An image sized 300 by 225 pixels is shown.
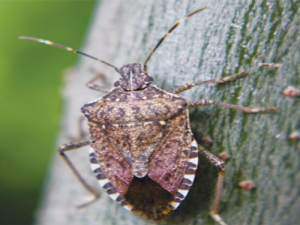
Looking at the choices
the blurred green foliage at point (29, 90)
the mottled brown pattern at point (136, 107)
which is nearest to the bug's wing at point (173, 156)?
the mottled brown pattern at point (136, 107)

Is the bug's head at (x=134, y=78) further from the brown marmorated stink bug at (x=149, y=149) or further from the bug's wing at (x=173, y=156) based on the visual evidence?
the bug's wing at (x=173, y=156)

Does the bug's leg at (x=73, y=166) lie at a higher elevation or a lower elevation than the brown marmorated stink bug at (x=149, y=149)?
lower

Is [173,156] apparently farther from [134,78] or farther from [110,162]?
[134,78]

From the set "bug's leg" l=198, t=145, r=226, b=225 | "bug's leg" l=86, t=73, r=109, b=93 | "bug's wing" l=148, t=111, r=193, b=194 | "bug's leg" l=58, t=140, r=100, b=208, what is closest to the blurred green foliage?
"bug's leg" l=86, t=73, r=109, b=93

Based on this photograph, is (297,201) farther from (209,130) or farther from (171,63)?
(171,63)

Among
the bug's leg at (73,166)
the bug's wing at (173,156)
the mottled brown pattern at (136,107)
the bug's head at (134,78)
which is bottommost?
the bug's leg at (73,166)

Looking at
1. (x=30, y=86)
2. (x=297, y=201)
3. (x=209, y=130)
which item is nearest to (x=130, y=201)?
(x=209, y=130)

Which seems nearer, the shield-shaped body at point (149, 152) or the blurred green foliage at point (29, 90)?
the shield-shaped body at point (149, 152)

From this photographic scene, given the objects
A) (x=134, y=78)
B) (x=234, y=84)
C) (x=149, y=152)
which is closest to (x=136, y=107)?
(x=134, y=78)
